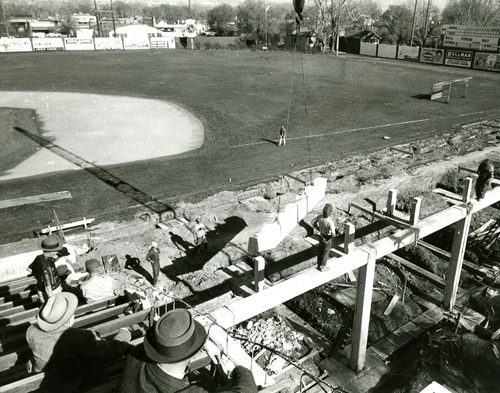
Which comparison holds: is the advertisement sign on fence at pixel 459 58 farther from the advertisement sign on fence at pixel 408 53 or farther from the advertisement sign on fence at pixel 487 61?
the advertisement sign on fence at pixel 408 53

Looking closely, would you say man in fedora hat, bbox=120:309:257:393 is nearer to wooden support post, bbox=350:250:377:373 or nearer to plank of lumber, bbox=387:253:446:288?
wooden support post, bbox=350:250:377:373

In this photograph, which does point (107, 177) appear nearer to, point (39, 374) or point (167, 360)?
point (39, 374)

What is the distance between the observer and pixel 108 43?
64.2m

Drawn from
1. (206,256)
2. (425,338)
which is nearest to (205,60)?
(206,256)

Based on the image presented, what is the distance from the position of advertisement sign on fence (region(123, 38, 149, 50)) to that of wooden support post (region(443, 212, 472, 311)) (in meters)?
64.6

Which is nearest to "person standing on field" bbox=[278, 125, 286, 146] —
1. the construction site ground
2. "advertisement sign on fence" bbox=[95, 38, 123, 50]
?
the construction site ground

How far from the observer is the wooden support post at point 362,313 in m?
9.36

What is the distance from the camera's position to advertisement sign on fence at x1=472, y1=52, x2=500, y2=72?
49.7 m

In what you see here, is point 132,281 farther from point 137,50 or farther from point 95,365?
point 137,50

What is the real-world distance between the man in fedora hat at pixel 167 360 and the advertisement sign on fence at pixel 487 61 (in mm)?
57215

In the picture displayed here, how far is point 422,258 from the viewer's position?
1478cm

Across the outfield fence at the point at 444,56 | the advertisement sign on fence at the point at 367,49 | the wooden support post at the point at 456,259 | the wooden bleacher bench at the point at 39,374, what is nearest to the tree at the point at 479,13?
the advertisement sign on fence at the point at 367,49

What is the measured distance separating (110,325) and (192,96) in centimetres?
3292

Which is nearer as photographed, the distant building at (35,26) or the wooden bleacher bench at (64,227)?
the wooden bleacher bench at (64,227)
